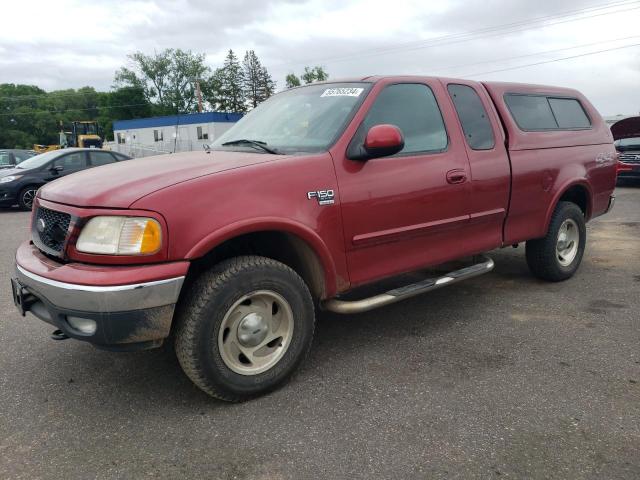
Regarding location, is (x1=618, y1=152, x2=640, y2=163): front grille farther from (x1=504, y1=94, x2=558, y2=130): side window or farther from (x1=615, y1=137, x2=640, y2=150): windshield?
(x1=504, y1=94, x2=558, y2=130): side window

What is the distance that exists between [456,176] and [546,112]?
177 cm

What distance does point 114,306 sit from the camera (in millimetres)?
2330

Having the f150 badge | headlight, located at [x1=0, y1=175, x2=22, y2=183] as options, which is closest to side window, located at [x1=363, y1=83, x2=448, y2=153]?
the f150 badge

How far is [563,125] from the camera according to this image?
15.9 feet

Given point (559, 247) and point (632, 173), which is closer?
point (559, 247)

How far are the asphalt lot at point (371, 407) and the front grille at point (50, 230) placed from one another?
0.90m

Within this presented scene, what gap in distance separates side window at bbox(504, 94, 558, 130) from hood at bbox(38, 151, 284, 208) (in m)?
2.49

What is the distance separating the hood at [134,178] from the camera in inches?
98.5

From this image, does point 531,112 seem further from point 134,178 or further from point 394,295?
point 134,178

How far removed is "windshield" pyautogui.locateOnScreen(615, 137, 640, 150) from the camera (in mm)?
13094

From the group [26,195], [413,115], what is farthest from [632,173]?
[26,195]

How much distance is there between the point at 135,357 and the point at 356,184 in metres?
1.94

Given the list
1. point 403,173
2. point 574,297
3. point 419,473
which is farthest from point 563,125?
point 419,473

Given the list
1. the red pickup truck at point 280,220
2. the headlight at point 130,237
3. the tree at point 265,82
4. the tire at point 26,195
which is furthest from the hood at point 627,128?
the tree at point 265,82
